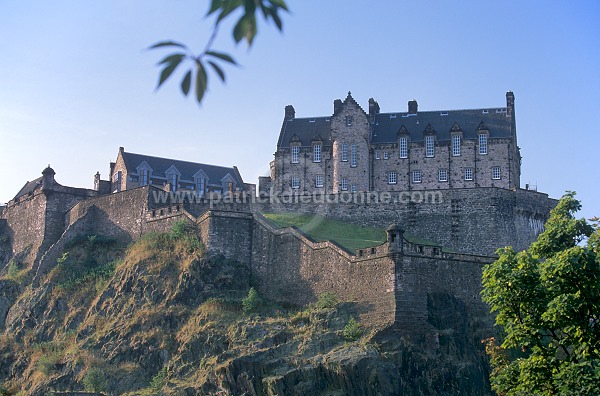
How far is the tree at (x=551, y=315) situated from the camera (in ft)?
80.5

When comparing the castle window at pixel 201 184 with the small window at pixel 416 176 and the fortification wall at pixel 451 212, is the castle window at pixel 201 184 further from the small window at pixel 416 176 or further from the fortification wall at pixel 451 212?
the small window at pixel 416 176

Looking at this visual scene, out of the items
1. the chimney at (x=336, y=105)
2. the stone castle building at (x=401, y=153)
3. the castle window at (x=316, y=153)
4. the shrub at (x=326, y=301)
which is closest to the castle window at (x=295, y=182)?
the stone castle building at (x=401, y=153)

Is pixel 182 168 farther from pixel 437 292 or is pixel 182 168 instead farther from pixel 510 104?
pixel 437 292

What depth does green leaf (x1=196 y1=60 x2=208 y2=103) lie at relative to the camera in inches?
285

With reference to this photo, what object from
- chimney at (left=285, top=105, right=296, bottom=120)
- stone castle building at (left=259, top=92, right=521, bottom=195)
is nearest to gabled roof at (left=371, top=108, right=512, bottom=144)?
stone castle building at (left=259, top=92, right=521, bottom=195)

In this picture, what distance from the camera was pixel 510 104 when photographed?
2459 inches

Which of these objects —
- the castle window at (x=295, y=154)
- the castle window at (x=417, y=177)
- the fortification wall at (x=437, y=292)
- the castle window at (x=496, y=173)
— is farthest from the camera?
the castle window at (x=295, y=154)

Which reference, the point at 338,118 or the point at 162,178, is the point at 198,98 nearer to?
the point at 338,118

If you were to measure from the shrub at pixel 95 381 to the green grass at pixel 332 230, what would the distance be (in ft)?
43.0

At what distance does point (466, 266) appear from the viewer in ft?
154

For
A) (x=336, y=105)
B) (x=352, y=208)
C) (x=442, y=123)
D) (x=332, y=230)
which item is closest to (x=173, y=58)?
(x=332, y=230)

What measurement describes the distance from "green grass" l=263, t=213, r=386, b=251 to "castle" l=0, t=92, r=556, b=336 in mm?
689

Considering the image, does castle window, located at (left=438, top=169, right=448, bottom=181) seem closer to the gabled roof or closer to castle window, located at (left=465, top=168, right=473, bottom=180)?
castle window, located at (left=465, top=168, right=473, bottom=180)

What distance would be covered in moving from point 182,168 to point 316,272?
79.7ft
